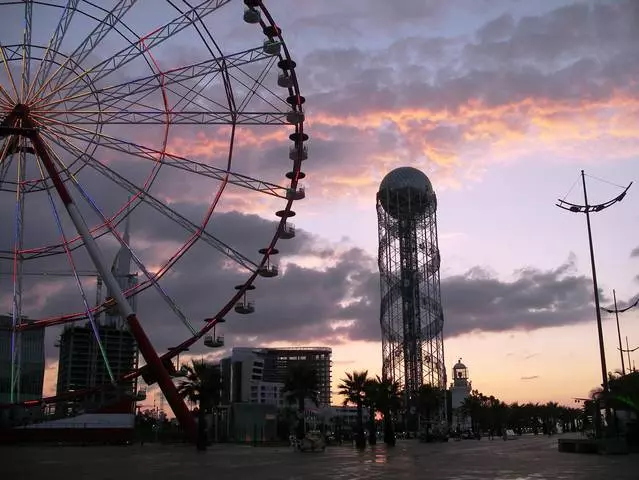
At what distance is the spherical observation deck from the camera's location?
91.9 meters

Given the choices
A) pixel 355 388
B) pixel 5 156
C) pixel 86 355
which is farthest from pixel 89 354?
pixel 5 156

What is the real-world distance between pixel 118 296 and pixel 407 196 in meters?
60.7

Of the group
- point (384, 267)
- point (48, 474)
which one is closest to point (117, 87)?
point (48, 474)

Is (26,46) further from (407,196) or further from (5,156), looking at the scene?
(407,196)

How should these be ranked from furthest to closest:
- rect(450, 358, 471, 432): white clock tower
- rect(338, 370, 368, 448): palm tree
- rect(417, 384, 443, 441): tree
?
rect(450, 358, 471, 432): white clock tower, rect(417, 384, 443, 441): tree, rect(338, 370, 368, 448): palm tree

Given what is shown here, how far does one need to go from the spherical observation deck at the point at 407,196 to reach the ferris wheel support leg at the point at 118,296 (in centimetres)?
5825

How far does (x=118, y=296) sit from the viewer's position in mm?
36000

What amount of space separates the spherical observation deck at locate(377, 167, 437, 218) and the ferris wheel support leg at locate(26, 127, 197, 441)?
191ft

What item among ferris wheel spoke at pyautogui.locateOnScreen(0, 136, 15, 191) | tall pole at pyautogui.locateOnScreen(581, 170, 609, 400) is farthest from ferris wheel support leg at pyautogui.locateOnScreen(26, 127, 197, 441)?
tall pole at pyautogui.locateOnScreen(581, 170, 609, 400)

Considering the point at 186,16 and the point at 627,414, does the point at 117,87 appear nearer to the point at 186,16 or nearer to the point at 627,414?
the point at 186,16

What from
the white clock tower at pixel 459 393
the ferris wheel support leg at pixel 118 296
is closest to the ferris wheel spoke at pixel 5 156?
the ferris wheel support leg at pixel 118 296

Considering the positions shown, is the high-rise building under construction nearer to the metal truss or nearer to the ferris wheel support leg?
the metal truss

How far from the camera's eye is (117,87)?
1377 inches

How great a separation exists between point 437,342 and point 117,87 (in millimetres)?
61957
